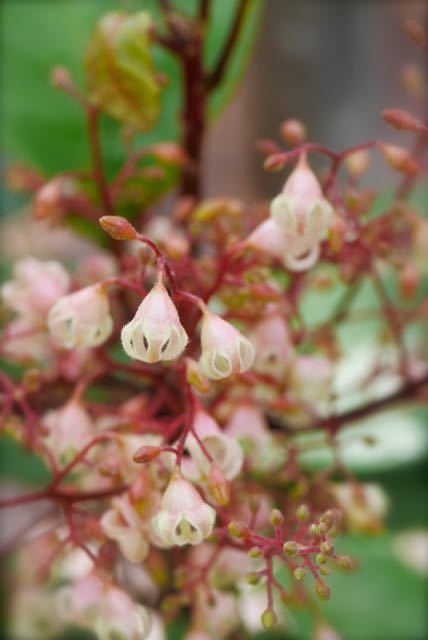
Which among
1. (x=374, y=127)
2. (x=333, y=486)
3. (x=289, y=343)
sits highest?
(x=289, y=343)

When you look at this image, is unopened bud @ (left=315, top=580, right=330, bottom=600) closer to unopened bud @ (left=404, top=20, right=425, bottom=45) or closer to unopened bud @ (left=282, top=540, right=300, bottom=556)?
unopened bud @ (left=282, top=540, right=300, bottom=556)

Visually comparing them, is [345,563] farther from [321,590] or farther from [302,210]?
[302,210]

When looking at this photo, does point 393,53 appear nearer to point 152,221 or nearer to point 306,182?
point 152,221

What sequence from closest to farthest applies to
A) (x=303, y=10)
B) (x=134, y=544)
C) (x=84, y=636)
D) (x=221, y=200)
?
(x=134, y=544) < (x=221, y=200) < (x=84, y=636) < (x=303, y=10)

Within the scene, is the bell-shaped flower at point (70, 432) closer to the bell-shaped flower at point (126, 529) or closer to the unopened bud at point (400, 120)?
the bell-shaped flower at point (126, 529)

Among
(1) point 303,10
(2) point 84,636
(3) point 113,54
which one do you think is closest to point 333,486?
(3) point 113,54
